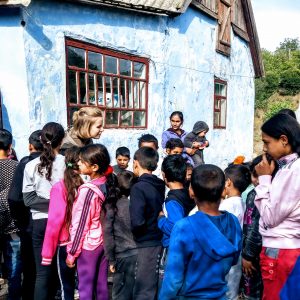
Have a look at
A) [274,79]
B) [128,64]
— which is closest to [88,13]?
[128,64]

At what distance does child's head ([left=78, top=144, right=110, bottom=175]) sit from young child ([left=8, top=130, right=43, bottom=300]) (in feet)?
1.60

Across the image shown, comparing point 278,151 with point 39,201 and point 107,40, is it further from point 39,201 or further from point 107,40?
point 107,40

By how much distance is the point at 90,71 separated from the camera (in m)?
5.96

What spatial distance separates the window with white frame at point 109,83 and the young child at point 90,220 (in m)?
2.83

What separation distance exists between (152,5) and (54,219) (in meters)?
5.30

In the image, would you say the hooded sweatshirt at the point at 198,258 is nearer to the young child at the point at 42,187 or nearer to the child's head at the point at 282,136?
the child's head at the point at 282,136

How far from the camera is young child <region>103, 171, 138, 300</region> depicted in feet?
9.32

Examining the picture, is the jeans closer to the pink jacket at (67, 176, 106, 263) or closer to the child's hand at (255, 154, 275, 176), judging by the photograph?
the pink jacket at (67, 176, 106, 263)

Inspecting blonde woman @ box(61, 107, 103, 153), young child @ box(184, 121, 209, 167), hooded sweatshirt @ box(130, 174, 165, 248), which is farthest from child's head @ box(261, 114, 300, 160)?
young child @ box(184, 121, 209, 167)

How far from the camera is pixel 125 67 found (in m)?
6.75

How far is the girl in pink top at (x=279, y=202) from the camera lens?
79.4 inches

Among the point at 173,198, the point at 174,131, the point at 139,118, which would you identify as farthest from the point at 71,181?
the point at 139,118

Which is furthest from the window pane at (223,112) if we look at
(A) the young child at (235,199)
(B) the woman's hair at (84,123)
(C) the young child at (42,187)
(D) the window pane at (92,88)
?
(C) the young child at (42,187)

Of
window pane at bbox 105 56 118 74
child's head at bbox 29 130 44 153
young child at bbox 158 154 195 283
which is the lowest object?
young child at bbox 158 154 195 283
